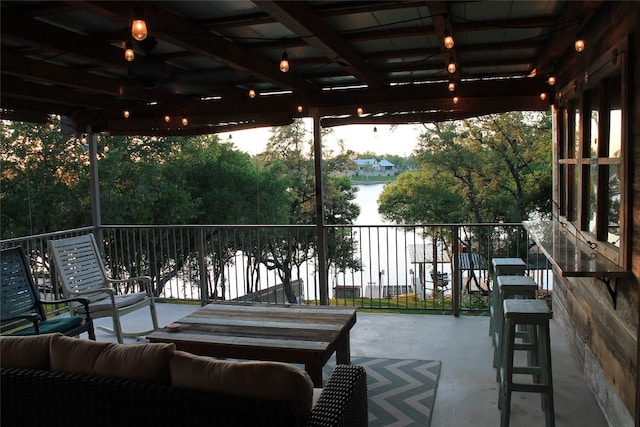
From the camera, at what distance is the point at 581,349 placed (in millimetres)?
3910

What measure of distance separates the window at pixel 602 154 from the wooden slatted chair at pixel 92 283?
3.72 m

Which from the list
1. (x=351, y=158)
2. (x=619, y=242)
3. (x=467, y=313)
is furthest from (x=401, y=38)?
(x=351, y=158)

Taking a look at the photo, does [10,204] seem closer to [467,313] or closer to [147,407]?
[467,313]

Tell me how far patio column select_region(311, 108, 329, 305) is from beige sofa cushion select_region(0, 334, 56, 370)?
12.1 feet

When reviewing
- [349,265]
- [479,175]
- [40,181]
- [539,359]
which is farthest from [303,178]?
[539,359]

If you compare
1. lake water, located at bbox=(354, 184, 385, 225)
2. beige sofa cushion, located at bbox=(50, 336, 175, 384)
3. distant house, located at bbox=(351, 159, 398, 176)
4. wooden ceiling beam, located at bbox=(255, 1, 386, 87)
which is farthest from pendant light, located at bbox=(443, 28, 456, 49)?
lake water, located at bbox=(354, 184, 385, 225)

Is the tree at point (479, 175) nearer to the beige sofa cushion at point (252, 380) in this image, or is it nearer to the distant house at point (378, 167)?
the distant house at point (378, 167)

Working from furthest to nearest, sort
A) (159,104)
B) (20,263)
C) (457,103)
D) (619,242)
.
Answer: (159,104) < (457,103) < (20,263) < (619,242)

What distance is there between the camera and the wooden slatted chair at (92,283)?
451 centimetres

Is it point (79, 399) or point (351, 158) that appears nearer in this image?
point (79, 399)

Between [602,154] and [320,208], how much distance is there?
3037 millimetres

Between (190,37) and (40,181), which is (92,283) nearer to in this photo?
(190,37)

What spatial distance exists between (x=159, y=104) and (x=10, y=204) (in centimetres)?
523

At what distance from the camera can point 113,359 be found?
205cm
